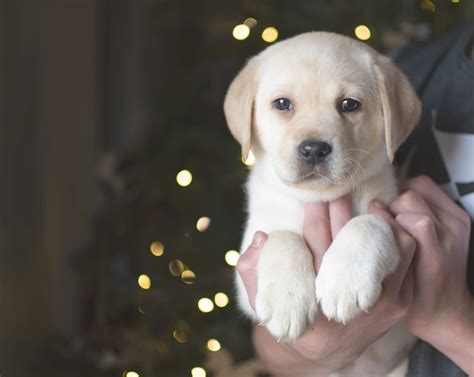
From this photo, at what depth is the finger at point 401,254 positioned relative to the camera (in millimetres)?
1827

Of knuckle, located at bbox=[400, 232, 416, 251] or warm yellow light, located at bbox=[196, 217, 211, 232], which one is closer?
knuckle, located at bbox=[400, 232, 416, 251]

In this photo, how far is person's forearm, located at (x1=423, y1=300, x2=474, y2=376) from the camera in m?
1.98

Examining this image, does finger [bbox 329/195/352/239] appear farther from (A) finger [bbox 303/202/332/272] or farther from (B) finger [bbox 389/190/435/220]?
(B) finger [bbox 389/190/435/220]

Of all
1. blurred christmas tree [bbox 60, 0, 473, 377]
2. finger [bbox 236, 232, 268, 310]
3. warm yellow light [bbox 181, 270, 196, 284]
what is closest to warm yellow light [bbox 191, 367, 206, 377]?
blurred christmas tree [bbox 60, 0, 473, 377]

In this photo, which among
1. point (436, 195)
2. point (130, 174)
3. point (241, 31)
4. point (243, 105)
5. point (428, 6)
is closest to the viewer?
point (436, 195)

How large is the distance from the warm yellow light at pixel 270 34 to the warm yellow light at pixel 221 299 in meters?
1.47

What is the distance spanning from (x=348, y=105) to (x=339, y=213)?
38 cm

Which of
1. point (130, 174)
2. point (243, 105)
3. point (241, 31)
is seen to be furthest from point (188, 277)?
point (243, 105)

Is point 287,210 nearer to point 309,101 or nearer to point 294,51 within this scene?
point 309,101

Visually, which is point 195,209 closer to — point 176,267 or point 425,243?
point 176,267

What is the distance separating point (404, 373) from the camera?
228cm

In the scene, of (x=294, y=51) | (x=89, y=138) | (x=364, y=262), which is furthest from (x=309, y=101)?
(x=89, y=138)

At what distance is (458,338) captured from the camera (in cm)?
198

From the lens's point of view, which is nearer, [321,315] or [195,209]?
[321,315]
